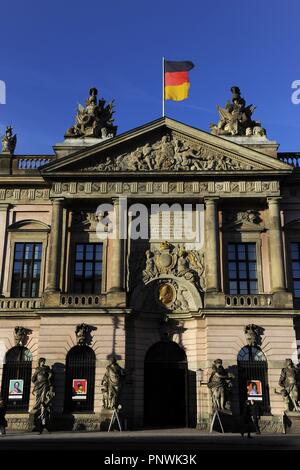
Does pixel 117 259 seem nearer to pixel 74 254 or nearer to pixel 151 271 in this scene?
pixel 151 271

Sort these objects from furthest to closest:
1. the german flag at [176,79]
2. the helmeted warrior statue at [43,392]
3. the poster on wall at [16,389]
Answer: the german flag at [176,79]
the poster on wall at [16,389]
the helmeted warrior statue at [43,392]

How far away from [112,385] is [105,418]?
1.73 metres

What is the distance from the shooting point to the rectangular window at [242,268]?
31688mm

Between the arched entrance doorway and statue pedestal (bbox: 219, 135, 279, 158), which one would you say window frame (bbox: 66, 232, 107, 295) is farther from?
statue pedestal (bbox: 219, 135, 279, 158)

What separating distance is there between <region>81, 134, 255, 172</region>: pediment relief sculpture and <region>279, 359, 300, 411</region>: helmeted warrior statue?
39.3ft

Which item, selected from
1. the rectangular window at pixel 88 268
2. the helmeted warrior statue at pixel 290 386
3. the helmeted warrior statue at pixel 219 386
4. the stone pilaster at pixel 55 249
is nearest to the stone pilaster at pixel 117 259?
the rectangular window at pixel 88 268

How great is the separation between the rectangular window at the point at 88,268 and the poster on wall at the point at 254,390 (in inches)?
396

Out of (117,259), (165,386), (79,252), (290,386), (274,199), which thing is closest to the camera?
(290,386)

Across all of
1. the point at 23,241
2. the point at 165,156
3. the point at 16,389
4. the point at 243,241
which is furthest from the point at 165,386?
the point at 165,156

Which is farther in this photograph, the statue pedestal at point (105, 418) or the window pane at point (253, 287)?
the window pane at point (253, 287)

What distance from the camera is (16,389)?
2992 centimetres

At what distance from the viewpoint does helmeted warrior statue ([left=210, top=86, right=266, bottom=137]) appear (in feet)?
113

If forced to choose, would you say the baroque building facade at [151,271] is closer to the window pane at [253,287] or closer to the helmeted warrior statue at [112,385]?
the window pane at [253,287]
